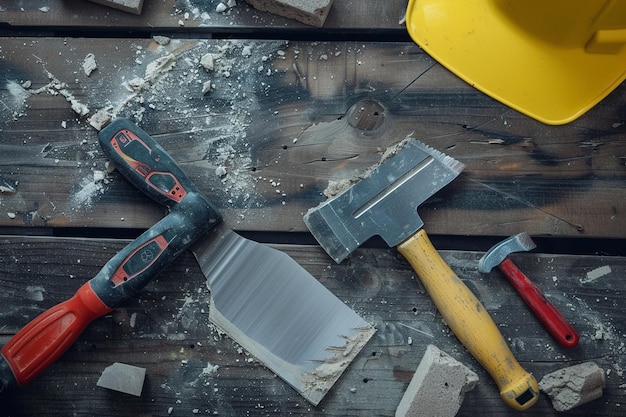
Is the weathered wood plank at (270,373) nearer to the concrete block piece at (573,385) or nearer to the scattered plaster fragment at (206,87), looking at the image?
the concrete block piece at (573,385)

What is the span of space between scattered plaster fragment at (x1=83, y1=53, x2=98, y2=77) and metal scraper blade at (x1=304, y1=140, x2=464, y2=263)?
0.47 metres

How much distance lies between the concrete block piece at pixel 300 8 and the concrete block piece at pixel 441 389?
60 cm

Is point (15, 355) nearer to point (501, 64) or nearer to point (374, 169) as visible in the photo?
point (374, 169)


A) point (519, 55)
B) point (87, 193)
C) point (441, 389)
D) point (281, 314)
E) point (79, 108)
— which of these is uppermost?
point (79, 108)

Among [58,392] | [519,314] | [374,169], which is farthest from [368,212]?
[58,392]

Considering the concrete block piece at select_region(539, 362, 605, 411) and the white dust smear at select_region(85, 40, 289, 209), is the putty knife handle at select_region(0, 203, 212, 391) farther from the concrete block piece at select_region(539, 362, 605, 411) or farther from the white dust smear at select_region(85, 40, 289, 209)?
the concrete block piece at select_region(539, 362, 605, 411)

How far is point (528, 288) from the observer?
1.07 meters

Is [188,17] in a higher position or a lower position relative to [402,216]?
higher

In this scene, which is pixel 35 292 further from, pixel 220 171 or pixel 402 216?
pixel 402 216

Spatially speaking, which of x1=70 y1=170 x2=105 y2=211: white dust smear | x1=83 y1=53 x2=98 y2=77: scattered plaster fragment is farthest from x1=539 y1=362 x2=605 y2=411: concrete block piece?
x1=83 y1=53 x2=98 y2=77: scattered plaster fragment

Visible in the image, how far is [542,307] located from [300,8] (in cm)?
65

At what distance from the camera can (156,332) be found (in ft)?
3.60

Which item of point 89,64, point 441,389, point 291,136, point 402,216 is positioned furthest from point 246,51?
point 441,389

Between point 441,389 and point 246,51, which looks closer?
point 441,389
